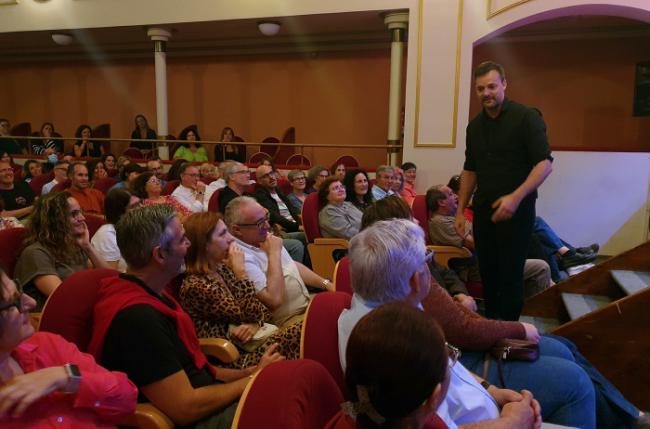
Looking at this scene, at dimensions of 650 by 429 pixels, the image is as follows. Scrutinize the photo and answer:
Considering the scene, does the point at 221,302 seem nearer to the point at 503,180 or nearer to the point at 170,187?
the point at 503,180

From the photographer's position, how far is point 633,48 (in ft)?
23.4

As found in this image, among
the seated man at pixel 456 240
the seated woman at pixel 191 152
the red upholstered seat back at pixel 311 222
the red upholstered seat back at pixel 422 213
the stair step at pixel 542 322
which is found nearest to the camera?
the stair step at pixel 542 322

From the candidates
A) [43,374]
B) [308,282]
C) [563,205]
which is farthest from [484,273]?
[563,205]

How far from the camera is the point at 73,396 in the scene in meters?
1.05

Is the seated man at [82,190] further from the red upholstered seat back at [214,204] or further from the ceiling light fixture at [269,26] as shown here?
the ceiling light fixture at [269,26]

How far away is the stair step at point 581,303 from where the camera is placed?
112 inches

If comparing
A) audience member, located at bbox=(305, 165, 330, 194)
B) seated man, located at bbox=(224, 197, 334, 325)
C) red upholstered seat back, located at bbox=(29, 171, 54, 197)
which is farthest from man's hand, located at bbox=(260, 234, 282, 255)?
red upholstered seat back, located at bbox=(29, 171, 54, 197)

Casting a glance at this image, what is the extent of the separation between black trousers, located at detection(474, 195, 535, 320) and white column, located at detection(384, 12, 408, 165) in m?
4.09

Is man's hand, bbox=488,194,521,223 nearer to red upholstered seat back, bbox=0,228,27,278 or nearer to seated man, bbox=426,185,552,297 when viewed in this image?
seated man, bbox=426,185,552,297

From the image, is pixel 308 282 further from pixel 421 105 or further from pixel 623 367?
pixel 421 105

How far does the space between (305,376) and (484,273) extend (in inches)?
73.8

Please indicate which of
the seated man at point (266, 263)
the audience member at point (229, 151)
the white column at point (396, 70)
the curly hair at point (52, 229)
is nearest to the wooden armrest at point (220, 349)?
the seated man at point (266, 263)

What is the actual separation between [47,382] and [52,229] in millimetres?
1347

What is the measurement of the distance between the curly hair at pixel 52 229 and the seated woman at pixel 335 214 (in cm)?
185
